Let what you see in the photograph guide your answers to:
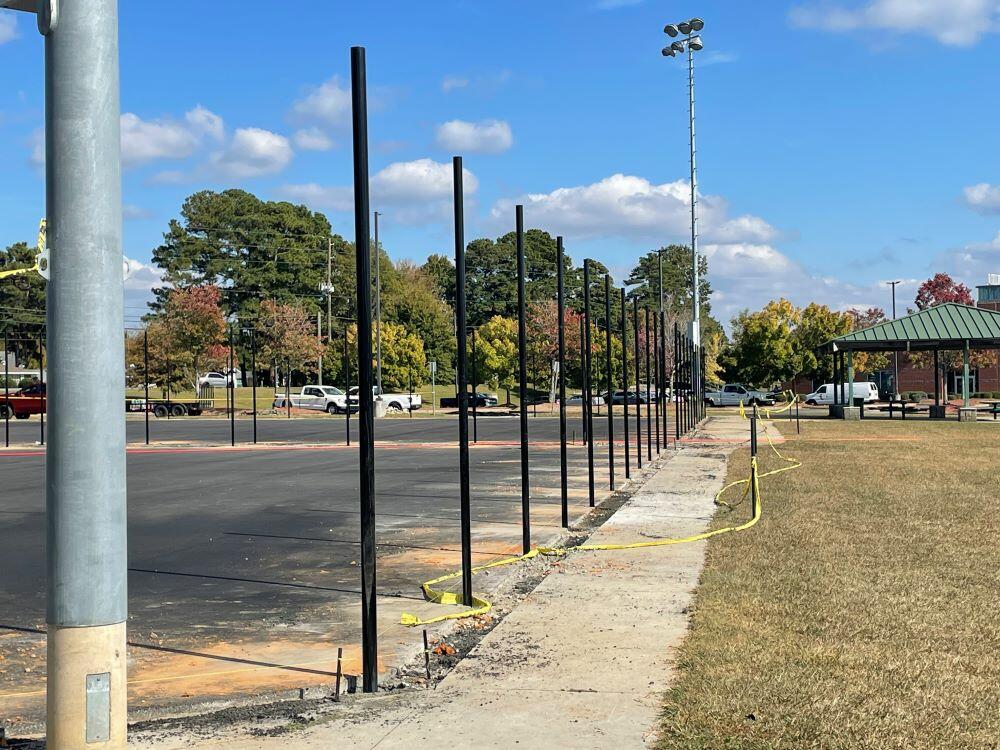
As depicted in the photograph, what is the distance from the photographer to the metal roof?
1713 inches

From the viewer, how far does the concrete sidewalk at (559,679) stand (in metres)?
5.52

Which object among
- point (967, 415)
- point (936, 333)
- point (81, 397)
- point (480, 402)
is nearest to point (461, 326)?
point (81, 397)

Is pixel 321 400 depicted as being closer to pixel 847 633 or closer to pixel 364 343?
pixel 847 633

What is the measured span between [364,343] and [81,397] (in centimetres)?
216

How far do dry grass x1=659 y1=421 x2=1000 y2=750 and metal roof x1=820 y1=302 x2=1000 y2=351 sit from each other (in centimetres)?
3014

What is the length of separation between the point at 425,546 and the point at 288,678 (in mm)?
5741

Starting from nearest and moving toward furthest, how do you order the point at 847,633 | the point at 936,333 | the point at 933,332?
the point at 847,633 → the point at 936,333 → the point at 933,332

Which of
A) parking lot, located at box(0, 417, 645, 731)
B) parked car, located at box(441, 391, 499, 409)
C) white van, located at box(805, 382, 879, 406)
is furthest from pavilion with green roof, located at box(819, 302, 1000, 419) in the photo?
parked car, located at box(441, 391, 499, 409)

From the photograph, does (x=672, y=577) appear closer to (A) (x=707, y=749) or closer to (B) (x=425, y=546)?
(B) (x=425, y=546)

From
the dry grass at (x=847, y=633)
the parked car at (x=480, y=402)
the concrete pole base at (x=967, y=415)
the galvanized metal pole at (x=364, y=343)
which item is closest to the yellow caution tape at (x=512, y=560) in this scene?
the dry grass at (x=847, y=633)

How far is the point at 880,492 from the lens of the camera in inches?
671

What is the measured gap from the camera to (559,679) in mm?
6559

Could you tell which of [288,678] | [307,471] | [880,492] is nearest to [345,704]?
[288,678]

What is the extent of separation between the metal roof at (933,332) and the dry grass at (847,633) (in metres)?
30.1
